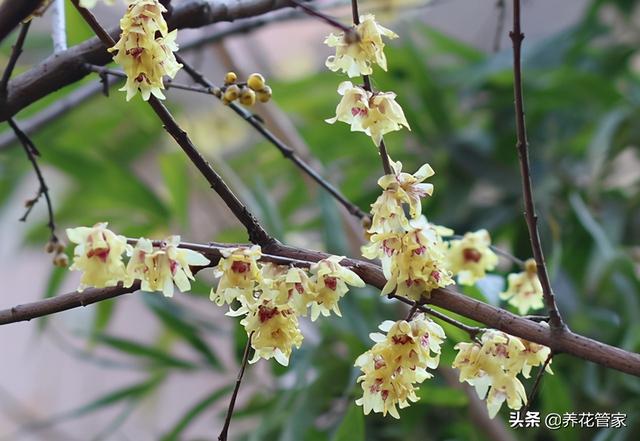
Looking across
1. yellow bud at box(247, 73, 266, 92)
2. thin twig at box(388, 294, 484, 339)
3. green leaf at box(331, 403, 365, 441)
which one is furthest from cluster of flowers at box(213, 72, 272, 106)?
green leaf at box(331, 403, 365, 441)

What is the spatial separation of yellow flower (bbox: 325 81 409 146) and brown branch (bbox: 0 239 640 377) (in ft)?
0.20

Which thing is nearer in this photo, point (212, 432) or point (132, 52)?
point (132, 52)

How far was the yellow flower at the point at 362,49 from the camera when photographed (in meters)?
0.34

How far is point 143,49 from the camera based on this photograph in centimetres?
33

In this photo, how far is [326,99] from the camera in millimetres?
1168

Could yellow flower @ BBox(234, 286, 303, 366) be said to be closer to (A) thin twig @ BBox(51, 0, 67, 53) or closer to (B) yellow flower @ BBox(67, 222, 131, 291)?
(B) yellow flower @ BBox(67, 222, 131, 291)

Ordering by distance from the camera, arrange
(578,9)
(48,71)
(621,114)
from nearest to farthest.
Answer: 1. (48,71)
2. (621,114)
3. (578,9)

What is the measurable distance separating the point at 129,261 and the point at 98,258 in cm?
1

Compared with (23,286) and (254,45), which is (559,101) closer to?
(254,45)

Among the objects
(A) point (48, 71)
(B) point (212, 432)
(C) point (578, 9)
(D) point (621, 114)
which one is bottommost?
(A) point (48, 71)

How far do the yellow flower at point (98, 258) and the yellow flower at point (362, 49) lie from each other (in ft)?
0.43

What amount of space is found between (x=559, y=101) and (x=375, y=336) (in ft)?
2.69

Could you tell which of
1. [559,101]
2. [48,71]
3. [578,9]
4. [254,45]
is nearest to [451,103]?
[559,101]

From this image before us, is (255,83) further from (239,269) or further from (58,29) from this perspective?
(58,29)
